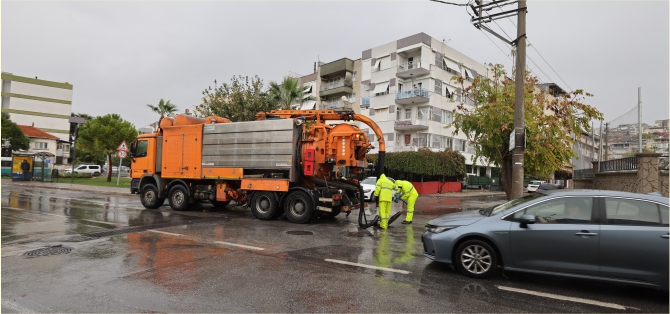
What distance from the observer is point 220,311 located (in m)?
4.24

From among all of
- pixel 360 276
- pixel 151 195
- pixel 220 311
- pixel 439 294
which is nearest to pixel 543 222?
pixel 439 294

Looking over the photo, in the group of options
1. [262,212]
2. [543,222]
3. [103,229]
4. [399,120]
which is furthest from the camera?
[399,120]

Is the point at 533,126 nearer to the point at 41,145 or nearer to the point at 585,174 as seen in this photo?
the point at 585,174

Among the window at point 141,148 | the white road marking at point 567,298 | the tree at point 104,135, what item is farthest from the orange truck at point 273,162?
the tree at point 104,135

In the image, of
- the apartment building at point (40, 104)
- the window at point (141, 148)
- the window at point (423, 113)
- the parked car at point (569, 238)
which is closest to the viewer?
the parked car at point (569, 238)

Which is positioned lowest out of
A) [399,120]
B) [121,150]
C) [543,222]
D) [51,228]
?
[51,228]

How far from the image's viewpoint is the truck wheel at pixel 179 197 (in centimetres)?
1343

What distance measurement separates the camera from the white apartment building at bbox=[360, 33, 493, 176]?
3812 cm

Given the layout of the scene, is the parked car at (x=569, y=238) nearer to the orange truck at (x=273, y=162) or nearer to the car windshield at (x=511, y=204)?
the car windshield at (x=511, y=204)

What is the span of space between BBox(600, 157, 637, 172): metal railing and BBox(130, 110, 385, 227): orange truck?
718 centimetres

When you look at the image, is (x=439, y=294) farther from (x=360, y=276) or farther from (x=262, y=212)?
(x=262, y=212)

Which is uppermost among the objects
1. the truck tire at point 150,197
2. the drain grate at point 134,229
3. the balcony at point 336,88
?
the balcony at point 336,88

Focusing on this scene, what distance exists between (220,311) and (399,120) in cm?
3659

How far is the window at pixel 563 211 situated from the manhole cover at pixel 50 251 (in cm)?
771
